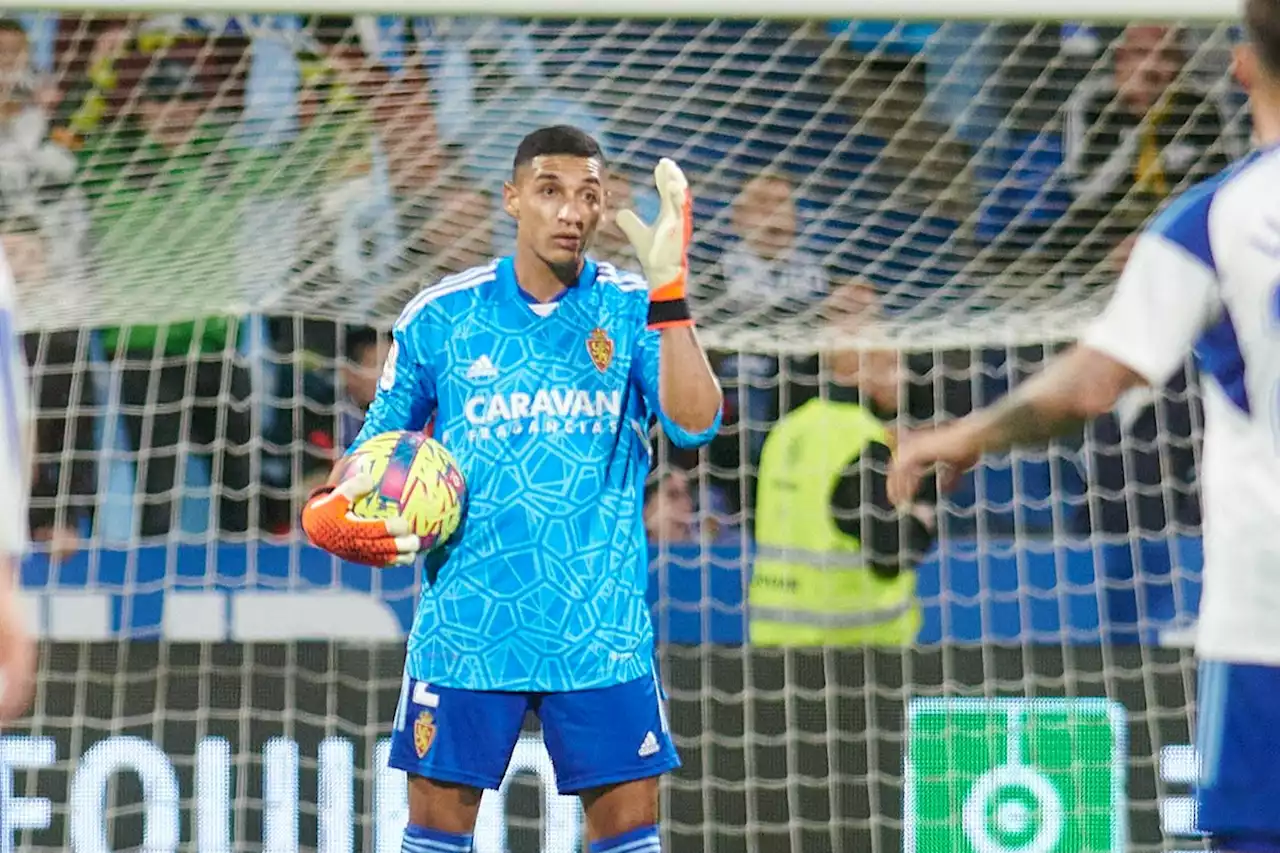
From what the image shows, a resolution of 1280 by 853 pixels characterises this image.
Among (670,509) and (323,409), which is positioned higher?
(323,409)

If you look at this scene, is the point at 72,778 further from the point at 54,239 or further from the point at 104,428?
the point at 54,239

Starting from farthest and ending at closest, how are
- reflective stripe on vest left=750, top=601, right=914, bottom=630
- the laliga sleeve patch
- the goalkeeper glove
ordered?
reflective stripe on vest left=750, top=601, right=914, bottom=630
the laliga sleeve patch
the goalkeeper glove

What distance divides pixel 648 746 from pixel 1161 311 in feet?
6.09

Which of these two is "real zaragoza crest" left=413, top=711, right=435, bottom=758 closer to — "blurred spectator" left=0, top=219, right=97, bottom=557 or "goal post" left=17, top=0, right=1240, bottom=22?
"goal post" left=17, top=0, right=1240, bottom=22

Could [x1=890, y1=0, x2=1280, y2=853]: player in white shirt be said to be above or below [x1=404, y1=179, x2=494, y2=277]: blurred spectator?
below

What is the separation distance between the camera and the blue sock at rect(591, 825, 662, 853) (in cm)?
412

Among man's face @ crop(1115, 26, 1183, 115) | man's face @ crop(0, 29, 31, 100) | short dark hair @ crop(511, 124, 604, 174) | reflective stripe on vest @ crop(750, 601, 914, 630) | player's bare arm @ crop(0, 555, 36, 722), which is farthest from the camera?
man's face @ crop(0, 29, 31, 100)

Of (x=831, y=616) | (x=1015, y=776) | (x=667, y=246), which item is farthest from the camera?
(x=831, y=616)

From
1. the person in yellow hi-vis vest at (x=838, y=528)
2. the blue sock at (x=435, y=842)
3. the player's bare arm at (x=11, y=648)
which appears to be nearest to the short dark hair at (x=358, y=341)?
the person in yellow hi-vis vest at (x=838, y=528)

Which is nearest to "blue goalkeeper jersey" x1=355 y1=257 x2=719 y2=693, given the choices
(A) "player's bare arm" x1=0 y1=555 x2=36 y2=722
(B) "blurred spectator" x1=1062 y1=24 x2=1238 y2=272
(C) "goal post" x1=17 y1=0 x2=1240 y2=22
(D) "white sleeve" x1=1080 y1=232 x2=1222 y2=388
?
(C) "goal post" x1=17 y1=0 x2=1240 y2=22

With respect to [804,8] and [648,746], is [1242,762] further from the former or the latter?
[804,8]

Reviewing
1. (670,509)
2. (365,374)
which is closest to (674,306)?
(670,509)

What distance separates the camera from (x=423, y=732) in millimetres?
4172

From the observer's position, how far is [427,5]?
15.2 ft
